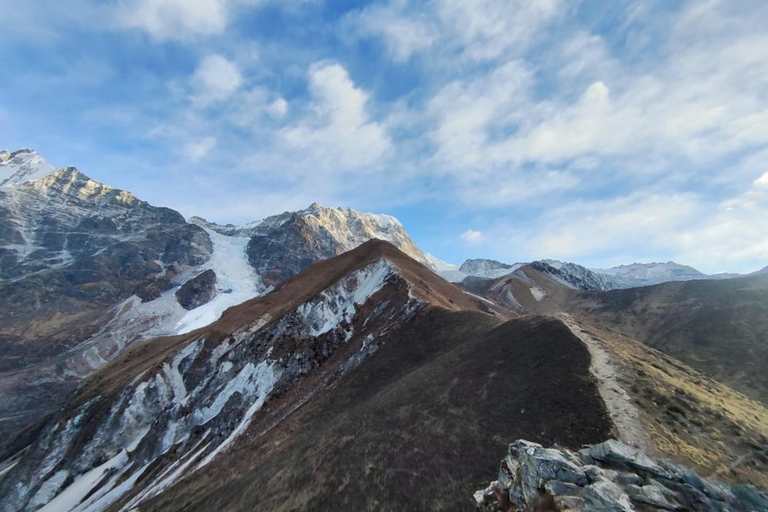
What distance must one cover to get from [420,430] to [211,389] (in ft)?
186

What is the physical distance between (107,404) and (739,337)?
451 feet

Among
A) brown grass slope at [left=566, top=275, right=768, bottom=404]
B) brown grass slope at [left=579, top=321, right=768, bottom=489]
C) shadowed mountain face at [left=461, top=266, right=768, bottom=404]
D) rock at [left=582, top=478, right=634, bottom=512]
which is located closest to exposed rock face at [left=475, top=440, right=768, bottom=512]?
rock at [left=582, top=478, right=634, bottom=512]

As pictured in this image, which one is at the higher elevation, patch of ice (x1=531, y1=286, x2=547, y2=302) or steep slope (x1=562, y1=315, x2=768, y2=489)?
patch of ice (x1=531, y1=286, x2=547, y2=302)

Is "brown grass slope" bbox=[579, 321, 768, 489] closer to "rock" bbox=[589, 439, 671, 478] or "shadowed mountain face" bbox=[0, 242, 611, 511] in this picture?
"rock" bbox=[589, 439, 671, 478]

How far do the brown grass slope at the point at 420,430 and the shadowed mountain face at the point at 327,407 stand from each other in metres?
0.15

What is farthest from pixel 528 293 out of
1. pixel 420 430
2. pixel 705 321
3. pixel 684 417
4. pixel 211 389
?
pixel 684 417

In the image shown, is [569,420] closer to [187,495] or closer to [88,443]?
[187,495]

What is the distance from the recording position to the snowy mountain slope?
195 feet

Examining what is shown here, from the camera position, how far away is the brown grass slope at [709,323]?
199ft

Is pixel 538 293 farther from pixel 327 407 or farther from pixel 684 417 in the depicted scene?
pixel 684 417

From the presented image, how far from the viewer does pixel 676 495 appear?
15453 mm

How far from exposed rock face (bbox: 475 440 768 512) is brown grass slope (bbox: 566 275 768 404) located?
51.2 meters

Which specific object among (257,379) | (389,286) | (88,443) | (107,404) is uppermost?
(389,286)

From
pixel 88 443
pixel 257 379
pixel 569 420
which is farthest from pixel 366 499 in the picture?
pixel 88 443
